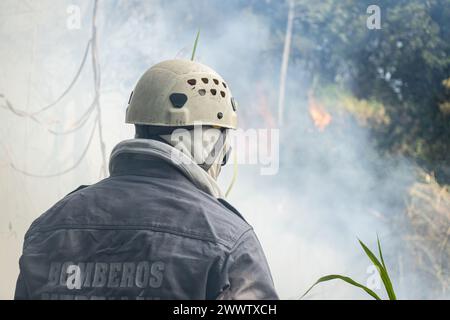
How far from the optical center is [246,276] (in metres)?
1.86

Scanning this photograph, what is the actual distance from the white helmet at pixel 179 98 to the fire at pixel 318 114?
11.3ft

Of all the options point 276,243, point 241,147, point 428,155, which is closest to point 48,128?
point 241,147

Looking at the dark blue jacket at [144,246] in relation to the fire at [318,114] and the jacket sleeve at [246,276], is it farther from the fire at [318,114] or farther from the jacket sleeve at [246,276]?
the fire at [318,114]

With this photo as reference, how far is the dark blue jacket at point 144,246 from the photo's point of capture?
1.86m

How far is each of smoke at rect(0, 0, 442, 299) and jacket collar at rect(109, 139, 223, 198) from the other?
363 centimetres

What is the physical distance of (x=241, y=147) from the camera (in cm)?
599

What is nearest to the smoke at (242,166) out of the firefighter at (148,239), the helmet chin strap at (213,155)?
the helmet chin strap at (213,155)

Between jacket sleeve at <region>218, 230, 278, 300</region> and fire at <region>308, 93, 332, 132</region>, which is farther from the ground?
fire at <region>308, 93, 332, 132</region>

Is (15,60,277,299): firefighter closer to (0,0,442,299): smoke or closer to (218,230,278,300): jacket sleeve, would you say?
(218,230,278,300): jacket sleeve

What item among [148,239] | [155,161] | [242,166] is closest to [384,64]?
[242,166]

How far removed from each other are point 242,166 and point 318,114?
67 cm

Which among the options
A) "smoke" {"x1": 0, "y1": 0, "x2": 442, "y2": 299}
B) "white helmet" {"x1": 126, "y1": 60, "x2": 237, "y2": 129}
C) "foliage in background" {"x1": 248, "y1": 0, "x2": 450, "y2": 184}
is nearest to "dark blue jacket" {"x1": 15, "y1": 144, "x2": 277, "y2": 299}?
"white helmet" {"x1": 126, "y1": 60, "x2": 237, "y2": 129}

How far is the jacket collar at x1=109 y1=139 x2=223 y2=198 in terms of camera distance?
2.09m

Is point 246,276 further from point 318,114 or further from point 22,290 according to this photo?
point 318,114
